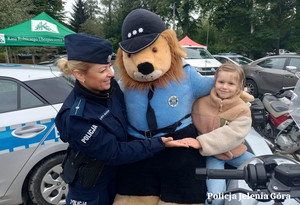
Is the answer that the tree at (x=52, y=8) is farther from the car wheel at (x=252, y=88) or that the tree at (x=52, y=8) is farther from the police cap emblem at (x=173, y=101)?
the police cap emblem at (x=173, y=101)

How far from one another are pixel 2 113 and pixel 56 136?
0.57 m

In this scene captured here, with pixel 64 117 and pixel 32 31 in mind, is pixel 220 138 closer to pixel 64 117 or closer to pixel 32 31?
pixel 64 117

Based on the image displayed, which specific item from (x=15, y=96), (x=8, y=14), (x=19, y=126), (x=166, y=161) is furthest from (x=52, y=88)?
(x=8, y=14)

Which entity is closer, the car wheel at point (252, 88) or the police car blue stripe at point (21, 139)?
the police car blue stripe at point (21, 139)

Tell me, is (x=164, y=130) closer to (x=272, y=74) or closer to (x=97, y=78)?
(x=97, y=78)

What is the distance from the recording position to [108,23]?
4153 centimetres

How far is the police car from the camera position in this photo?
2.35 m

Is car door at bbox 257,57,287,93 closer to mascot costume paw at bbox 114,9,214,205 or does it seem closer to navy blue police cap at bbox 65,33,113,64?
mascot costume paw at bbox 114,9,214,205

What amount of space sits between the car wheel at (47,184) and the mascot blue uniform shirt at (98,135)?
3.66ft

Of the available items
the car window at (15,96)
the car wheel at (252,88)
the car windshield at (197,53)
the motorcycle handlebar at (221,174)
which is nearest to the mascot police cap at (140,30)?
the motorcycle handlebar at (221,174)

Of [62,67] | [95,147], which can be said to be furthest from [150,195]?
[62,67]

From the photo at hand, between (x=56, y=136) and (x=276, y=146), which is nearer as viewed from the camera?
(x=56, y=136)

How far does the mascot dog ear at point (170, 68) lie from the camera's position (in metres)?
1.67

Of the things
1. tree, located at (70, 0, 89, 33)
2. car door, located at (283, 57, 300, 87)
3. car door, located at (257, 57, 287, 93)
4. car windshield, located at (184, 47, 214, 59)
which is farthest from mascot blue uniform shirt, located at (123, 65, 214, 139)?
tree, located at (70, 0, 89, 33)
